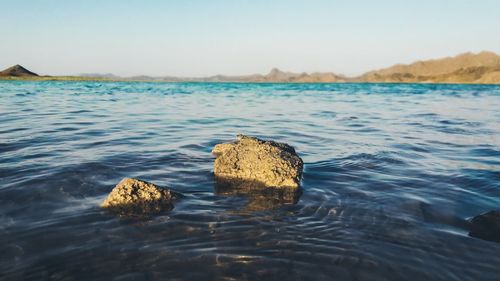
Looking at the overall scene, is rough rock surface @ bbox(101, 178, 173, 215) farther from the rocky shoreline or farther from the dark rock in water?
the dark rock in water

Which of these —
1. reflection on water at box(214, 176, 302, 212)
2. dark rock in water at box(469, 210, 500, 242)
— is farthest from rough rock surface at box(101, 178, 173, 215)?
dark rock in water at box(469, 210, 500, 242)

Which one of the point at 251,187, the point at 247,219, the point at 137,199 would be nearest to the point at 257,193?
the point at 251,187

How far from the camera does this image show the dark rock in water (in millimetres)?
4095

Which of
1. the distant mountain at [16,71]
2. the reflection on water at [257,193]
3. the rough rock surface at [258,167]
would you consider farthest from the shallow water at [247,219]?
the distant mountain at [16,71]

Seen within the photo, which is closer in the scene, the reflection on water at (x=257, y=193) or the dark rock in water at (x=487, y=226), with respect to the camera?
the dark rock in water at (x=487, y=226)

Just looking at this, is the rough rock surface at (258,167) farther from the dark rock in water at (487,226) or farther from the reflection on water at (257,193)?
the dark rock in water at (487,226)

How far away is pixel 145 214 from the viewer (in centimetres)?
460

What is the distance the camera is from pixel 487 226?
14.1ft

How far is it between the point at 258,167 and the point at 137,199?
2148 mm

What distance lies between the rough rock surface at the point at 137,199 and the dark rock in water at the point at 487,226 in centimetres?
390

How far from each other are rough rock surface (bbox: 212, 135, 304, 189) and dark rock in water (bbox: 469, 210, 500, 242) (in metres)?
2.51

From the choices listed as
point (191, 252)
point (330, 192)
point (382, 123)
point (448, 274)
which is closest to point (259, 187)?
point (330, 192)

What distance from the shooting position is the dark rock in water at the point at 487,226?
4.10m

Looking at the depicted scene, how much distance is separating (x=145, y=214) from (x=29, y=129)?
356 inches
